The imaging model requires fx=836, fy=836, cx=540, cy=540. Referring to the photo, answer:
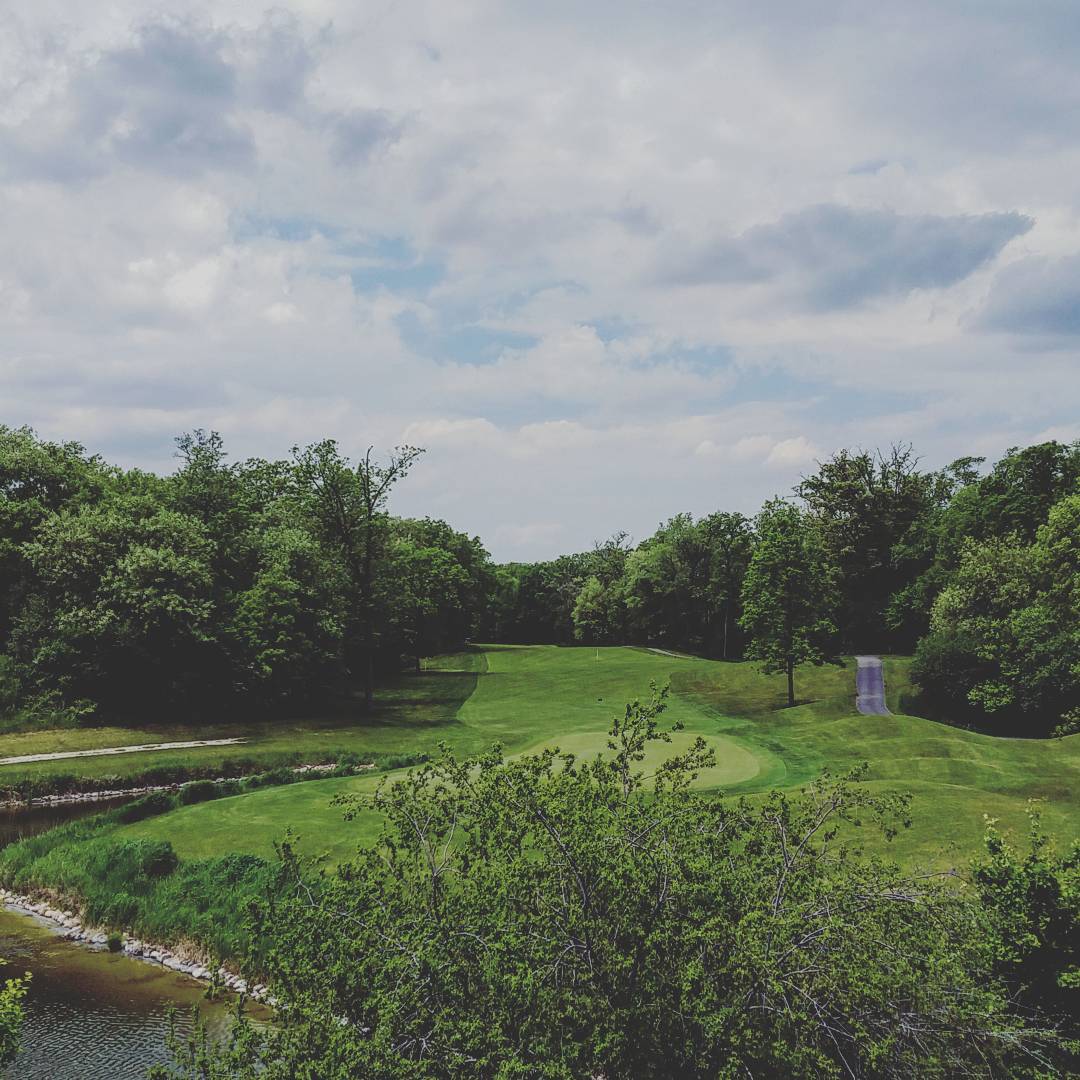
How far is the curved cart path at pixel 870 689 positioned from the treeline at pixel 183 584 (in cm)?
2860

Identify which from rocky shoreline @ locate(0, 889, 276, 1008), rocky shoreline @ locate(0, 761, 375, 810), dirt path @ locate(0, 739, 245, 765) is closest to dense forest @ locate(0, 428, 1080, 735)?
dirt path @ locate(0, 739, 245, 765)

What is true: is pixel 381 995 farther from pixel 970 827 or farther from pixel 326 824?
pixel 970 827

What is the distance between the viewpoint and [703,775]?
29766 millimetres

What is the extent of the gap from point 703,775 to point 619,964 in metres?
22.0

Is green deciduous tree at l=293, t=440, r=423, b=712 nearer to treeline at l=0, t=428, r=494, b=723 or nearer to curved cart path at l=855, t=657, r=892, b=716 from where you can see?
treeline at l=0, t=428, r=494, b=723

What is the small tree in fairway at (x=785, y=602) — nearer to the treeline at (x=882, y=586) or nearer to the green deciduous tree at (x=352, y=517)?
the treeline at (x=882, y=586)

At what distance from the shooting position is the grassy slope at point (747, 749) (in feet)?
71.2

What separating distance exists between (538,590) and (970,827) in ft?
304

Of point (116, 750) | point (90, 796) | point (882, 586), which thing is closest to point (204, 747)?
point (116, 750)

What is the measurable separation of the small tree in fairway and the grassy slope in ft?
10.3

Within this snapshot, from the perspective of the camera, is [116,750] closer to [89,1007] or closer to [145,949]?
[145,949]

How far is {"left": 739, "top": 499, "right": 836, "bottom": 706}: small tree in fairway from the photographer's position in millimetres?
47812

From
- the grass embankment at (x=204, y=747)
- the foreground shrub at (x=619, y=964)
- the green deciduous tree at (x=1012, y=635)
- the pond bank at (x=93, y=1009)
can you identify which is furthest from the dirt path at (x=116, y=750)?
the green deciduous tree at (x=1012, y=635)

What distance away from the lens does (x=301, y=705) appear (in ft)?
164
